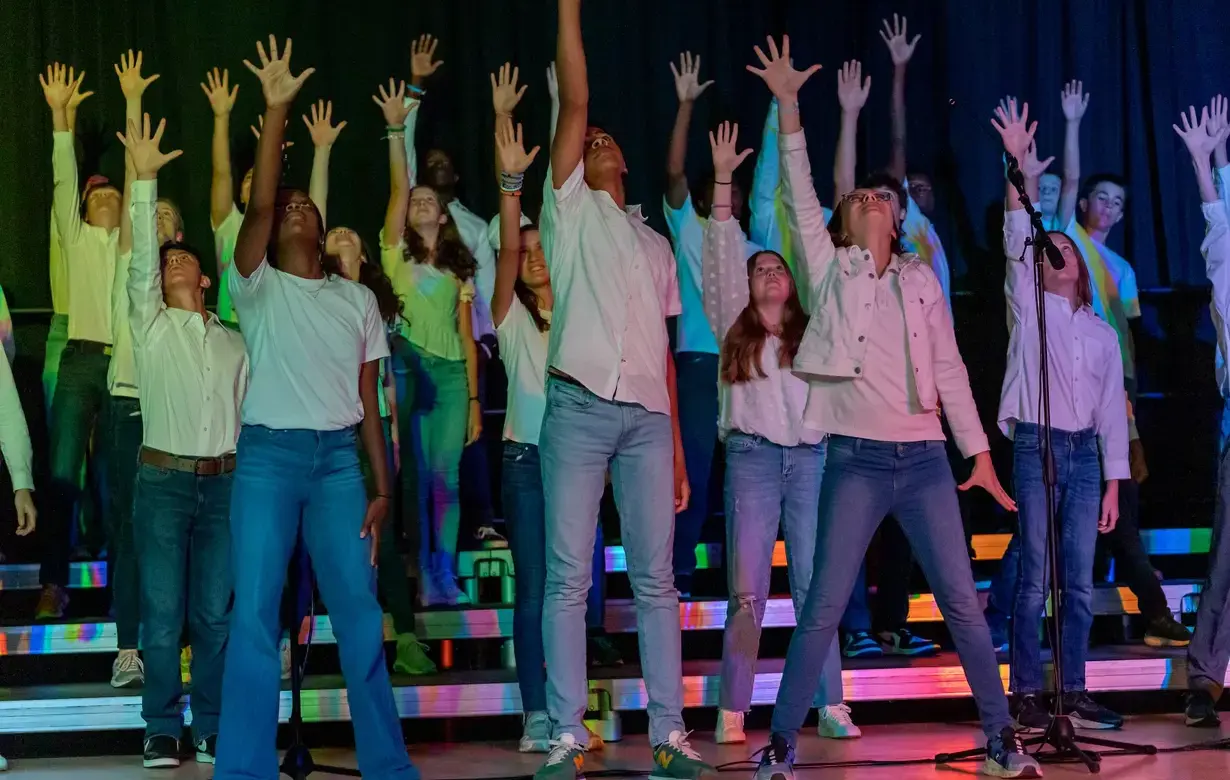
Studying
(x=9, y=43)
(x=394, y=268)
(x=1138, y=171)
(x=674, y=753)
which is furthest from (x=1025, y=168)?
(x=9, y=43)

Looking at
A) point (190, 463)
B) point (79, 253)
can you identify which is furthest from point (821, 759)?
point (79, 253)

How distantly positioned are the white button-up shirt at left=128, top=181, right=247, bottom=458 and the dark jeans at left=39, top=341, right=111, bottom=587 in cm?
128

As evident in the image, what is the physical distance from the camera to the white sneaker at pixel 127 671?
16.8 feet

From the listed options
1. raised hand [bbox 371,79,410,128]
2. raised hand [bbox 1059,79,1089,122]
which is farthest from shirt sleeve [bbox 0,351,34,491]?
raised hand [bbox 1059,79,1089,122]

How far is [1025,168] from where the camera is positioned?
572 centimetres

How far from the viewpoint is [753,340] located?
15.8 feet

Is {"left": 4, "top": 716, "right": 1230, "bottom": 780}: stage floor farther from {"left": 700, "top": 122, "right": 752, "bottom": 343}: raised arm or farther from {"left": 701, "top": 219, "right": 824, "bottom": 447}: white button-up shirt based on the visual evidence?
{"left": 700, "top": 122, "right": 752, "bottom": 343}: raised arm

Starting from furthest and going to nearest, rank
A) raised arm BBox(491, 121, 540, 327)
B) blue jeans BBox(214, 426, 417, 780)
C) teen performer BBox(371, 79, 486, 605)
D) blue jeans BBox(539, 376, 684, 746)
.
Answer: teen performer BBox(371, 79, 486, 605), raised arm BBox(491, 121, 540, 327), blue jeans BBox(539, 376, 684, 746), blue jeans BBox(214, 426, 417, 780)

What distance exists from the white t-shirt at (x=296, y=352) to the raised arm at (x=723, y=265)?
4.72 feet

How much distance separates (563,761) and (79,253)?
3.59 metres

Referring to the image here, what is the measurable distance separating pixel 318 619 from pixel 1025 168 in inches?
129

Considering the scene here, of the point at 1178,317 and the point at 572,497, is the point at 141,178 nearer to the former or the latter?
the point at 572,497

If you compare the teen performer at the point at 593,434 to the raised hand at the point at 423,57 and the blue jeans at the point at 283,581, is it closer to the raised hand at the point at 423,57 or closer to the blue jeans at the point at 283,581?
the blue jeans at the point at 283,581

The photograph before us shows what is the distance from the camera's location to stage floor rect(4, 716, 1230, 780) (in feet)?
13.8
